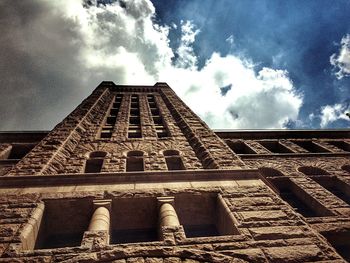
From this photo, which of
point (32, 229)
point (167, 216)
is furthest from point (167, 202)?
point (32, 229)

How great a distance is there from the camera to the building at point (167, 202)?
554cm

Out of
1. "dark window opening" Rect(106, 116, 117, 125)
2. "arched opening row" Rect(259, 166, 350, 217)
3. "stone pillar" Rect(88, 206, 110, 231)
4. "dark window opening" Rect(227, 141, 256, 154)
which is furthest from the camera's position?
"dark window opening" Rect(106, 116, 117, 125)

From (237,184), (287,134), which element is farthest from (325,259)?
→ (287,134)

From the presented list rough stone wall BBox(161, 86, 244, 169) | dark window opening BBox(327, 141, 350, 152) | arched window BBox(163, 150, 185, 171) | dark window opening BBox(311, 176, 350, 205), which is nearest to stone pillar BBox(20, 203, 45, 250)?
rough stone wall BBox(161, 86, 244, 169)

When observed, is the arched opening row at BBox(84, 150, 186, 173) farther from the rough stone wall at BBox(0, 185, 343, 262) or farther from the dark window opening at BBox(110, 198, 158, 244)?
the rough stone wall at BBox(0, 185, 343, 262)

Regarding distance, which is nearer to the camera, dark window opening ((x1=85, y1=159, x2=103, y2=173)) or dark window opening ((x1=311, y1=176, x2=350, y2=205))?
dark window opening ((x1=85, y1=159, x2=103, y2=173))

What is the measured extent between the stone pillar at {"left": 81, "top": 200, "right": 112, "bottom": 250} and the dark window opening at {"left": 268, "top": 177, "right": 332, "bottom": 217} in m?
6.96

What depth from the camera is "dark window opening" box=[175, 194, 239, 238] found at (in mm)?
7402

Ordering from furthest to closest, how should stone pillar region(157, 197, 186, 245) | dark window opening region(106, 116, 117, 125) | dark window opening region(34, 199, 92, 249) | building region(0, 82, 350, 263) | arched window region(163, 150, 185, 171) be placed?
dark window opening region(106, 116, 117, 125), arched window region(163, 150, 185, 171), dark window opening region(34, 199, 92, 249), stone pillar region(157, 197, 186, 245), building region(0, 82, 350, 263)

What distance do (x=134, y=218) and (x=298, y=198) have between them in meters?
6.95

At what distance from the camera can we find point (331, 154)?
1479 cm

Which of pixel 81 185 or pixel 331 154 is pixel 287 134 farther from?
pixel 81 185

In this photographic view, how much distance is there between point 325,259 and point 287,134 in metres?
13.5

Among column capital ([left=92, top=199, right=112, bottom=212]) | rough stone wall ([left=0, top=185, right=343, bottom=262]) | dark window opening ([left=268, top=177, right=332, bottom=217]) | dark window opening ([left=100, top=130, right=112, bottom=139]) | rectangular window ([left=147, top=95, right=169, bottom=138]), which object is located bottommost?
rough stone wall ([left=0, top=185, right=343, bottom=262])
